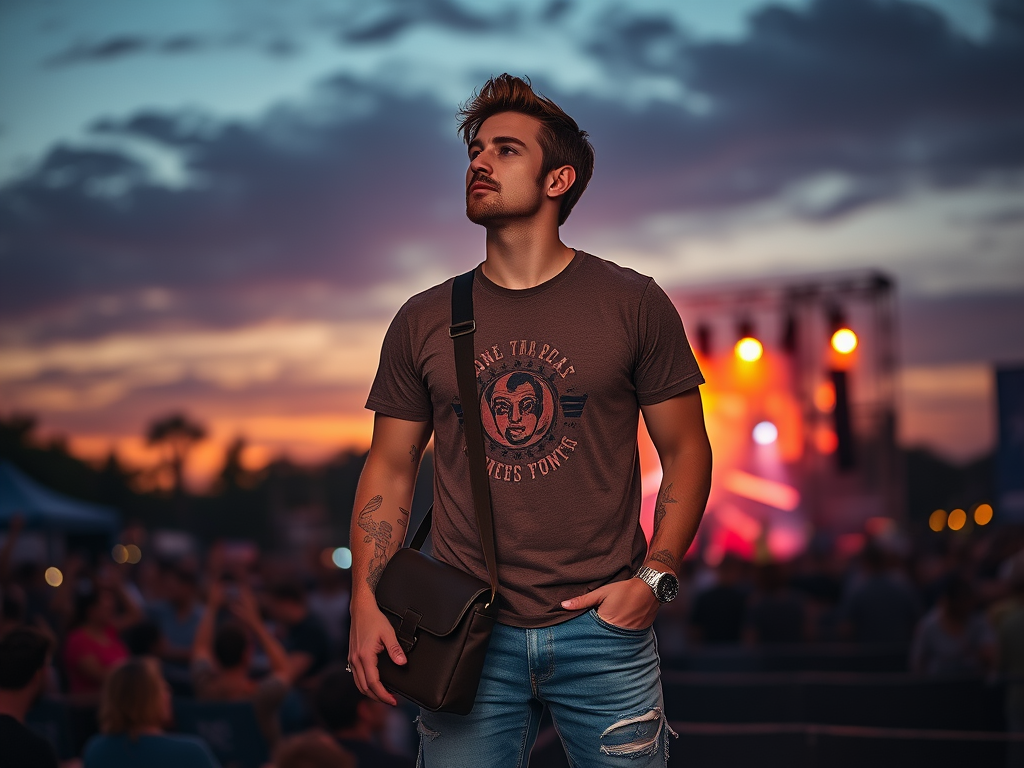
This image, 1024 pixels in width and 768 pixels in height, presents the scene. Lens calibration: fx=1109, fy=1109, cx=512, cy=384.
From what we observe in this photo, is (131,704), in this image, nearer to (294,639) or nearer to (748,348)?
(294,639)

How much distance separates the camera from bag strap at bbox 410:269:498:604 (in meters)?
2.27

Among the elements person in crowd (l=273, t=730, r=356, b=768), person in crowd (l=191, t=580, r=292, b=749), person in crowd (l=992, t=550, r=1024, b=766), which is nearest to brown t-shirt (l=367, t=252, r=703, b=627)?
person in crowd (l=273, t=730, r=356, b=768)

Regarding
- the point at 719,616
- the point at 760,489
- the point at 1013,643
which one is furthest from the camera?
the point at 760,489

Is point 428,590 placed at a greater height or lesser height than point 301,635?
greater

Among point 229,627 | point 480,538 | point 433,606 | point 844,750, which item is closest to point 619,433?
point 480,538

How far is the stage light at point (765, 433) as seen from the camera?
22922 millimetres

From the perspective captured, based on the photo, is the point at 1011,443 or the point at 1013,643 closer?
the point at 1013,643

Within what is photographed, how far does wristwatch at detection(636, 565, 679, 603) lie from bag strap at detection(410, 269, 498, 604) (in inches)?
11.8

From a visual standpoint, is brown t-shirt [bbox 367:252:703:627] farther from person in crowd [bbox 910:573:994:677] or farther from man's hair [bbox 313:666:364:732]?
person in crowd [bbox 910:573:994:677]

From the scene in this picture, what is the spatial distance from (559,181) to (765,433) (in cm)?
2127

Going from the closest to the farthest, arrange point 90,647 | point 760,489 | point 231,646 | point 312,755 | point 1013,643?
point 312,755
point 231,646
point 1013,643
point 90,647
point 760,489

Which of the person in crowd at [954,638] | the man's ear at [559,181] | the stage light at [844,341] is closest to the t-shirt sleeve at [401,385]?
the man's ear at [559,181]

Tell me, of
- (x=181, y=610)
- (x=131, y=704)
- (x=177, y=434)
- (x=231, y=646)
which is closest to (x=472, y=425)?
(x=131, y=704)

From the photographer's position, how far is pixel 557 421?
231 centimetres
